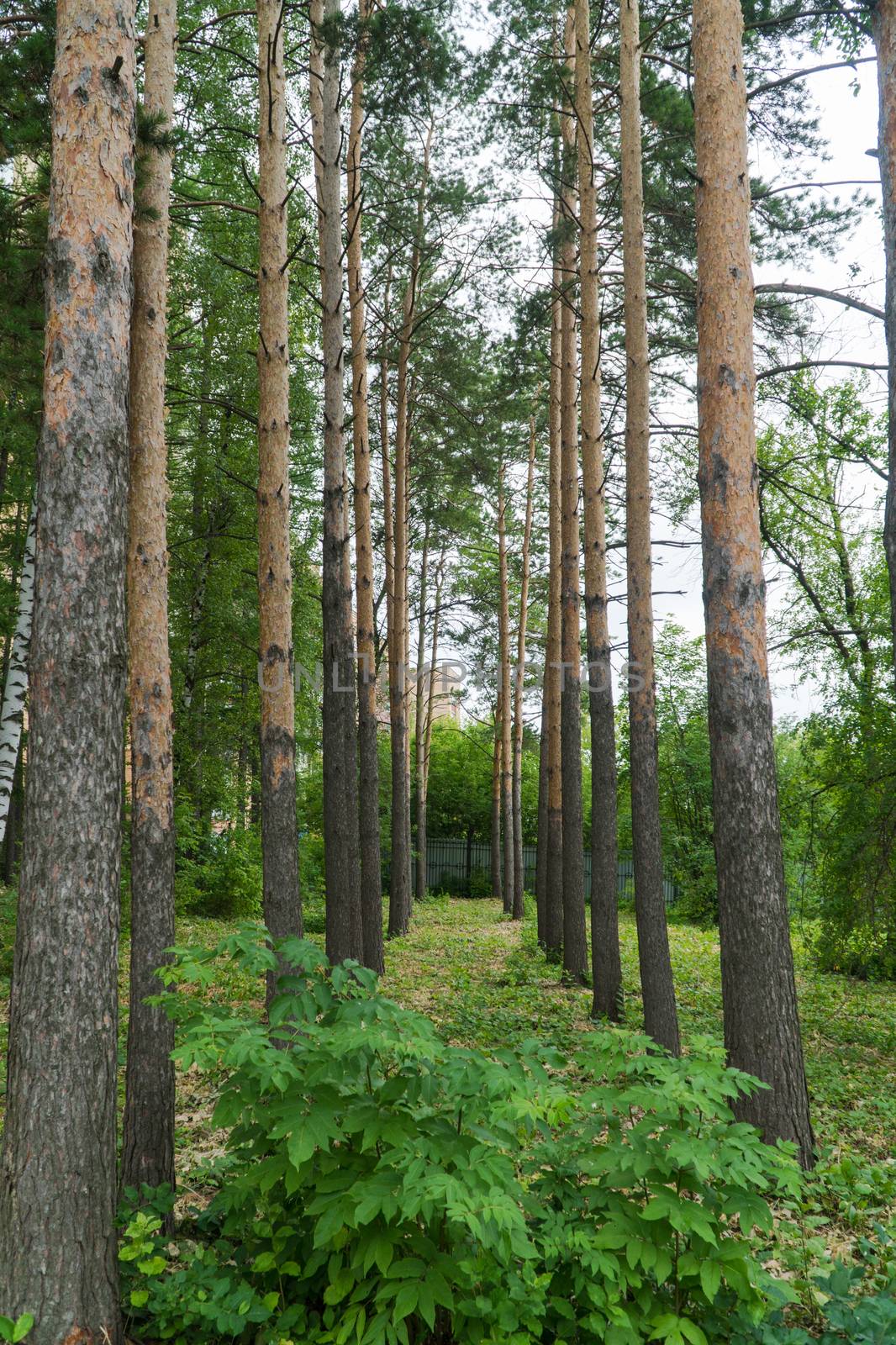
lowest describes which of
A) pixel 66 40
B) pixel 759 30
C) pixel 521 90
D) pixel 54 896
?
pixel 54 896

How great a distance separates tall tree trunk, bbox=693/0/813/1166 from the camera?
15.0 ft

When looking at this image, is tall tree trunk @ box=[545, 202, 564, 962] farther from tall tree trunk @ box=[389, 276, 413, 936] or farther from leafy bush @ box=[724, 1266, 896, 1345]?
leafy bush @ box=[724, 1266, 896, 1345]

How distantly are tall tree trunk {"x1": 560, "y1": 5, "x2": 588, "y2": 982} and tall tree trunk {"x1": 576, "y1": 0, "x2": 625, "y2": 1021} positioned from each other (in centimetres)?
40

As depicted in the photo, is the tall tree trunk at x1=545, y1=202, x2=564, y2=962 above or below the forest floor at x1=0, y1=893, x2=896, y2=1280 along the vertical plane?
above

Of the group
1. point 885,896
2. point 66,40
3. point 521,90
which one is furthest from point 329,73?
point 885,896

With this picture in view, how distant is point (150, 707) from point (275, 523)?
2280 millimetres

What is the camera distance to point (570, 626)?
11609 mm

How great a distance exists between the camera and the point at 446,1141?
106 inches

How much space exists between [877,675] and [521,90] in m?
7.71

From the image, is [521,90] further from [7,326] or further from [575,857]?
[575,857]

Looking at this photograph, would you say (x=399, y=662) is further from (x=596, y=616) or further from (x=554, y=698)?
(x=596, y=616)

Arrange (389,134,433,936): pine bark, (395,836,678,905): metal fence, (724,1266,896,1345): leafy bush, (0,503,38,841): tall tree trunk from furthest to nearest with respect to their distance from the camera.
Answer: (395,836,678,905): metal fence, (389,134,433,936): pine bark, (0,503,38,841): tall tree trunk, (724,1266,896,1345): leafy bush

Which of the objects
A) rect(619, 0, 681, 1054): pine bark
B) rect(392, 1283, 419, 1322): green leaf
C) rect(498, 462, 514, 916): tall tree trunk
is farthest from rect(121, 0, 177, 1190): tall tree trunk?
rect(498, 462, 514, 916): tall tree trunk

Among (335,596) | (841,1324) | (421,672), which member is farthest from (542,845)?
(841,1324)
